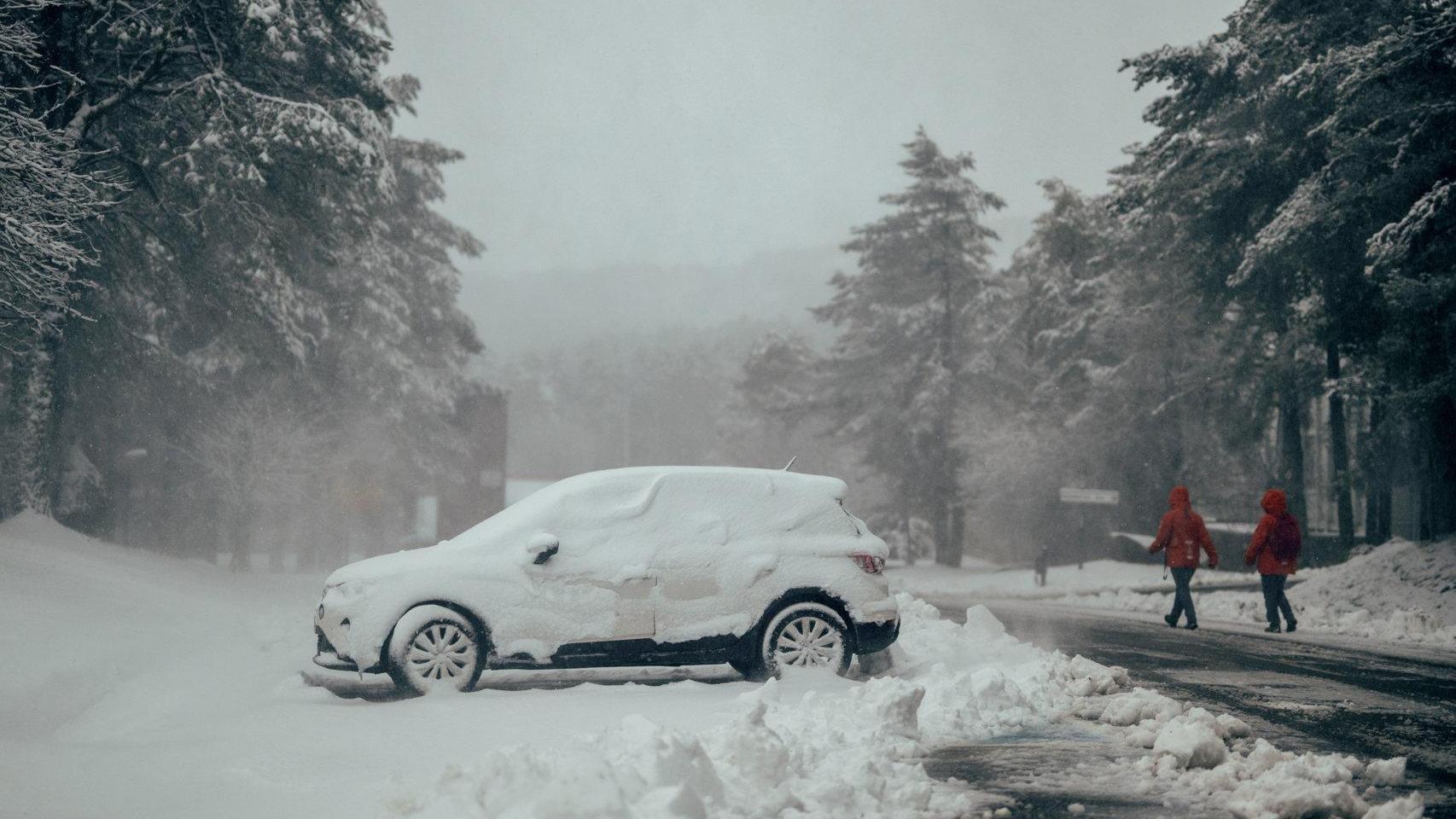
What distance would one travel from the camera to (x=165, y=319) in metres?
22.4

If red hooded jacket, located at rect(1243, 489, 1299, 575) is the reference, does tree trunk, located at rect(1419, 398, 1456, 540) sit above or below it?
above

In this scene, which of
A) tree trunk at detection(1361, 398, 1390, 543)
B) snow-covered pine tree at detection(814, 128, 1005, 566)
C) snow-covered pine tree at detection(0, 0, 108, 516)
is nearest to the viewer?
snow-covered pine tree at detection(0, 0, 108, 516)

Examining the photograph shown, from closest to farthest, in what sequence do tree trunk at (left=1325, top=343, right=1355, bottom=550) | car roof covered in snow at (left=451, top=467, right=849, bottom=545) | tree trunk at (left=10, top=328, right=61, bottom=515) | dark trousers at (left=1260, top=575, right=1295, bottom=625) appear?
car roof covered in snow at (left=451, top=467, right=849, bottom=545) → dark trousers at (left=1260, top=575, right=1295, bottom=625) → tree trunk at (left=10, top=328, right=61, bottom=515) → tree trunk at (left=1325, top=343, right=1355, bottom=550)

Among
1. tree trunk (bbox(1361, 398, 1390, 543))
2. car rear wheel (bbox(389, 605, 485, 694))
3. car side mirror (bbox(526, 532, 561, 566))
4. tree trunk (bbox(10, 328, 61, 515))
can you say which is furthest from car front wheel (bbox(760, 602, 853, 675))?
tree trunk (bbox(1361, 398, 1390, 543))

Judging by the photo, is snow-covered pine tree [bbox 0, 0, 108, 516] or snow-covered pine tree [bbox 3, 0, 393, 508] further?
snow-covered pine tree [bbox 3, 0, 393, 508]

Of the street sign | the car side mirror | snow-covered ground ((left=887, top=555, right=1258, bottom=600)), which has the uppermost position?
the street sign

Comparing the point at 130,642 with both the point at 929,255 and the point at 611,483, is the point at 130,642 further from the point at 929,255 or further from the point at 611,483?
the point at 929,255

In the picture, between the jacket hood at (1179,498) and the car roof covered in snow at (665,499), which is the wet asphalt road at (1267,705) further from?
the car roof covered in snow at (665,499)

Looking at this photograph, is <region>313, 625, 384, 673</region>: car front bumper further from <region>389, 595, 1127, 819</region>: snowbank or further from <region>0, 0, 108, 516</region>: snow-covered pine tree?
<region>0, 0, 108, 516</region>: snow-covered pine tree

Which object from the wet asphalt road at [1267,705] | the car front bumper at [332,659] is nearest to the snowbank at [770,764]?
the wet asphalt road at [1267,705]

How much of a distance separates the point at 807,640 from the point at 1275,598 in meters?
9.46

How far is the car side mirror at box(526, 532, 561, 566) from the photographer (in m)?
8.69

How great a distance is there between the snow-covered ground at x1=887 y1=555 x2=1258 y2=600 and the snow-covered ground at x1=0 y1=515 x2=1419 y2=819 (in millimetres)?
18272

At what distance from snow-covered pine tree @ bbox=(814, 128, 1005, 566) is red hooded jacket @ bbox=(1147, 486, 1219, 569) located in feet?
81.1
